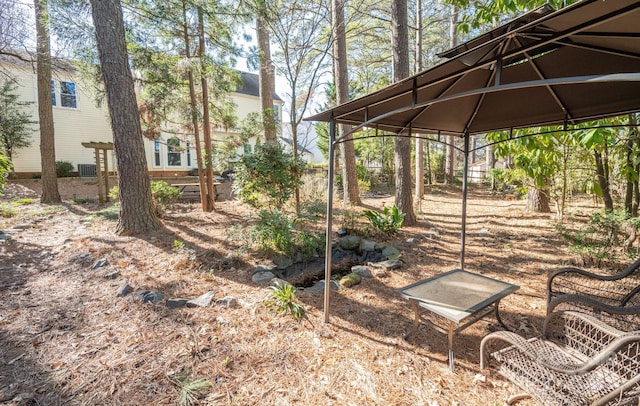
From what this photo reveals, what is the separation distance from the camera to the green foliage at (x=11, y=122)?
1209cm

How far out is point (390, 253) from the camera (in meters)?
4.95

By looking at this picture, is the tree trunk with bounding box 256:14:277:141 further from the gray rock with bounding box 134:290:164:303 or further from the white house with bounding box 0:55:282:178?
the gray rock with bounding box 134:290:164:303

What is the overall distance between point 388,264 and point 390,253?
0.50m

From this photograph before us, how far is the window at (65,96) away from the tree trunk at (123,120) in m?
12.1

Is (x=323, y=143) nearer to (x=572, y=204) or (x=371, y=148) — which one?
(x=371, y=148)

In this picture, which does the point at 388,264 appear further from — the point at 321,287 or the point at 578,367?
the point at 578,367

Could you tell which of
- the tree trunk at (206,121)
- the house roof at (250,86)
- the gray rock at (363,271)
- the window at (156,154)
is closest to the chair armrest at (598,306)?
the gray rock at (363,271)

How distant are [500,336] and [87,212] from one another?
10.1 meters

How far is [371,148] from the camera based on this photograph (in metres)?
14.6

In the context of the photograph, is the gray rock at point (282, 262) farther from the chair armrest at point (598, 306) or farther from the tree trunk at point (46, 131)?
the tree trunk at point (46, 131)

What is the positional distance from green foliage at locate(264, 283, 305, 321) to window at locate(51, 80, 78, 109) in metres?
17.0

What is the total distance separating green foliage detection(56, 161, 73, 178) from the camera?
1348 centimetres

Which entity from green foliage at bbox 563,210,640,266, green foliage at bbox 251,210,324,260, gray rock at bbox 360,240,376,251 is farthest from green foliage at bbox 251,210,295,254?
green foliage at bbox 563,210,640,266

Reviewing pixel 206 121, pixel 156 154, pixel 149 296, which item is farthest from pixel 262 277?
pixel 156 154
